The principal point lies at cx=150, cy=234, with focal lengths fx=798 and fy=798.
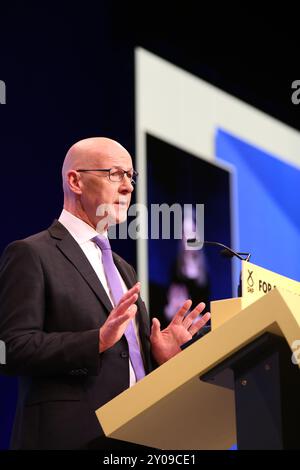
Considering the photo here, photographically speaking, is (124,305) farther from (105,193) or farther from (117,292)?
(105,193)

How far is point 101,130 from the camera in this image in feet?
12.8

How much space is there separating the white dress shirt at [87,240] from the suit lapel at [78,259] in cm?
3

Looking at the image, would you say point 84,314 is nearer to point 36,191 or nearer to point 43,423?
point 43,423

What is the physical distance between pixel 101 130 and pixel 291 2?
119 centimetres

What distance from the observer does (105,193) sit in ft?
7.45

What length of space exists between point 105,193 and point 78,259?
247mm

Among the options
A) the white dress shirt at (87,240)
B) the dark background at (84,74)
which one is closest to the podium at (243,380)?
the white dress shirt at (87,240)

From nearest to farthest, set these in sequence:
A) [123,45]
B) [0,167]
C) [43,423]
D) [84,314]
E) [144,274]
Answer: [43,423]
[84,314]
[0,167]
[144,274]
[123,45]

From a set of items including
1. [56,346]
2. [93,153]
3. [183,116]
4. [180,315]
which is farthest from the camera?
[183,116]

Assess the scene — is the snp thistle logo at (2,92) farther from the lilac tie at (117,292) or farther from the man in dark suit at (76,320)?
the lilac tie at (117,292)

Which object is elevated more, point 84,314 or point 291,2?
point 291,2

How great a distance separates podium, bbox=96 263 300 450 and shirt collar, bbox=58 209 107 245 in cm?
83

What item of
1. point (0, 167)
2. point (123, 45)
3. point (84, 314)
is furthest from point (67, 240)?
point (123, 45)

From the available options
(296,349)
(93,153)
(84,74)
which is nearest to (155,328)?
(93,153)
